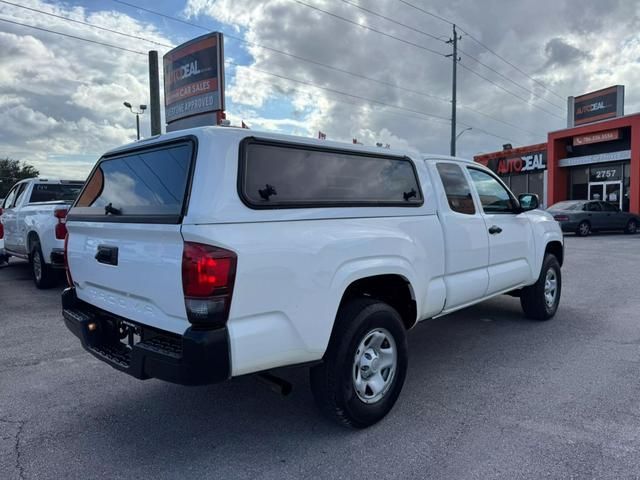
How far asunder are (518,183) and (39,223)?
98.0ft

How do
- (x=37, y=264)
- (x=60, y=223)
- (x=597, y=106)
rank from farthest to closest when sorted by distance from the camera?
(x=597, y=106) → (x=37, y=264) → (x=60, y=223)

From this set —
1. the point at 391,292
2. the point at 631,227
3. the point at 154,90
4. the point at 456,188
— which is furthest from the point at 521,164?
the point at 391,292

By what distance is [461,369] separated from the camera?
14.6ft

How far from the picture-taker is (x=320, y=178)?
10.8 feet

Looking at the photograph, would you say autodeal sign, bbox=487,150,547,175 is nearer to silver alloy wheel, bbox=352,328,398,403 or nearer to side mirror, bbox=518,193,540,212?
side mirror, bbox=518,193,540,212

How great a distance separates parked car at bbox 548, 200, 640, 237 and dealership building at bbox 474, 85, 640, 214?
3.33m

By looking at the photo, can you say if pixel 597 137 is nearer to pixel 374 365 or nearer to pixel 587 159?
pixel 587 159

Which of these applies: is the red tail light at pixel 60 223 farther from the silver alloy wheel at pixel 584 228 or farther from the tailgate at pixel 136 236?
the silver alloy wheel at pixel 584 228

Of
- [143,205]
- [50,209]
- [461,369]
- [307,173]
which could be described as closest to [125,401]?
[143,205]

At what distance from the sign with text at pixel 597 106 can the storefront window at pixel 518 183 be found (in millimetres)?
6699

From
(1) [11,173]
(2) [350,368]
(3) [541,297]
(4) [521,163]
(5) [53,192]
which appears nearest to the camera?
(2) [350,368]

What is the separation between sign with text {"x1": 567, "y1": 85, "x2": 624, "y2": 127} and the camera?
31.1 meters

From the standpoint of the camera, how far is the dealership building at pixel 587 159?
23.5 meters

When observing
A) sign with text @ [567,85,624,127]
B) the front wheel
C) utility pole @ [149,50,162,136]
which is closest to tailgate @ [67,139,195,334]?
utility pole @ [149,50,162,136]
